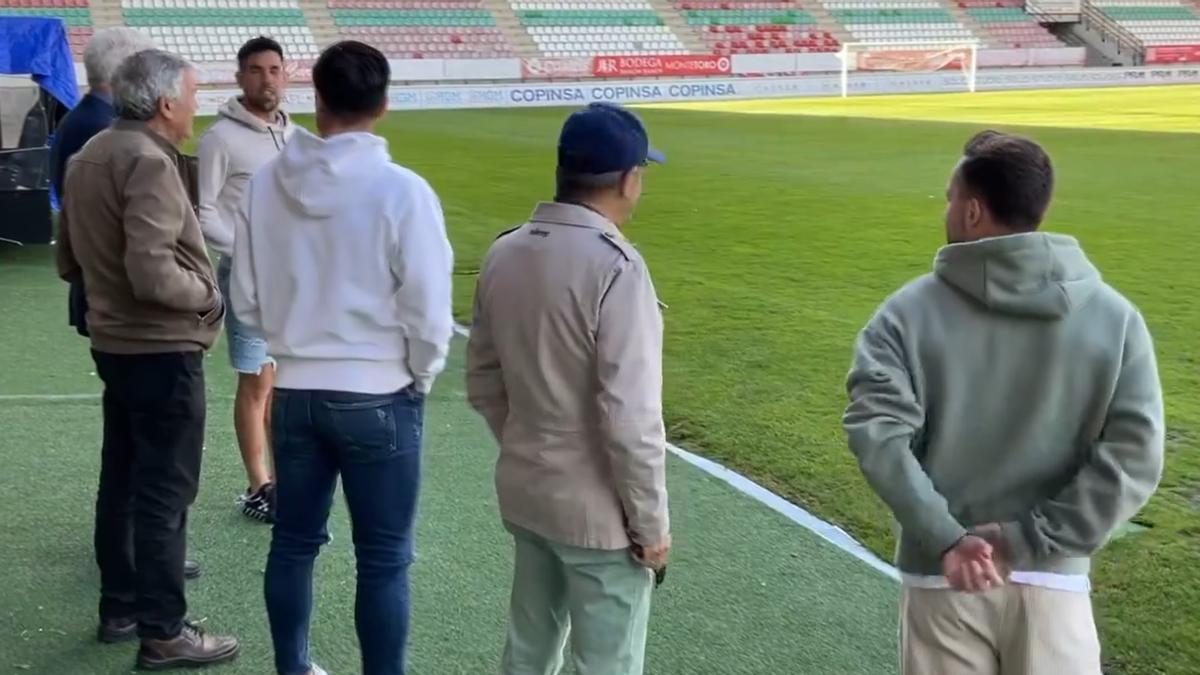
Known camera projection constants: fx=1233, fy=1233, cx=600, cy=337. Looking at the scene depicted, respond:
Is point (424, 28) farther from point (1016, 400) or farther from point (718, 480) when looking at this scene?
point (1016, 400)

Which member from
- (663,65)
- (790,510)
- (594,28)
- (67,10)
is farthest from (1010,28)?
(790,510)

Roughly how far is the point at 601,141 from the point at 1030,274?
2.76 feet

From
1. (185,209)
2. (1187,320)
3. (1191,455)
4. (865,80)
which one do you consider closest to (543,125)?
(865,80)

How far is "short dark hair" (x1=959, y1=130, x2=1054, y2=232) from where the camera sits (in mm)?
2100

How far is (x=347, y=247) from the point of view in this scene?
9.11 ft

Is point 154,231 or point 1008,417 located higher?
point 154,231

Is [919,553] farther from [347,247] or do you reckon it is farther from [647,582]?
[347,247]

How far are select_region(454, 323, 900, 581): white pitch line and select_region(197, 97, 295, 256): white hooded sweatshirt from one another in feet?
7.21

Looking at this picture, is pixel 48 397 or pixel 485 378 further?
pixel 48 397

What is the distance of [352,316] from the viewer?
9.22 ft

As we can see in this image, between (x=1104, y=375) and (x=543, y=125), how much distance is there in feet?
78.4

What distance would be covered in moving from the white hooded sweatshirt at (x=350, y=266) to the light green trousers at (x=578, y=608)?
0.52 metres

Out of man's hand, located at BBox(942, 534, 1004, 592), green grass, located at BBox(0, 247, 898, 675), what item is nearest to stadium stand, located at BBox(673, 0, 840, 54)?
green grass, located at BBox(0, 247, 898, 675)

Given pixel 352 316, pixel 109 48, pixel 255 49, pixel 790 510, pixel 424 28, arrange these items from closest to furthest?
1. pixel 352 316
2. pixel 109 48
3. pixel 255 49
4. pixel 790 510
5. pixel 424 28
